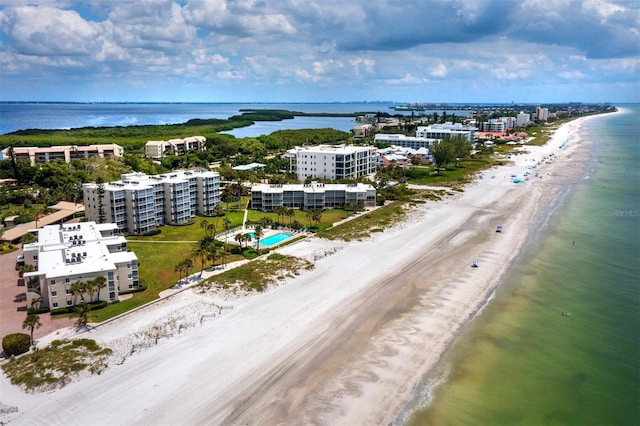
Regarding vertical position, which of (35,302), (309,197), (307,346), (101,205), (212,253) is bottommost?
(307,346)

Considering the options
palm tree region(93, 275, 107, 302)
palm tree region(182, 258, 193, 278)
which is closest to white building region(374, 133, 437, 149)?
palm tree region(182, 258, 193, 278)

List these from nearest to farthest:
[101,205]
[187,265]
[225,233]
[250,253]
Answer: [187,265], [250,253], [101,205], [225,233]

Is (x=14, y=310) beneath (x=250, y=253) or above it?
beneath

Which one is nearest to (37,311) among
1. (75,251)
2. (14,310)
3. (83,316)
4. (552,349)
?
(14,310)

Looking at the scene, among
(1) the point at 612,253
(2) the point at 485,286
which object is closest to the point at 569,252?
(1) the point at 612,253

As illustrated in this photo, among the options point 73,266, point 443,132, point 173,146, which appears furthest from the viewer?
point 443,132

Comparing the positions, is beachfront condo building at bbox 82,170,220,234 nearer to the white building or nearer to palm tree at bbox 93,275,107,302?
palm tree at bbox 93,275,107,302

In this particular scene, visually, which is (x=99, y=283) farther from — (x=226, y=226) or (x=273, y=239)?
(x=226, y=226)
